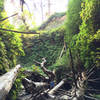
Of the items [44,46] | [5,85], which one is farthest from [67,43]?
[5,85]

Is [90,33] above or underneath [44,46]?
above

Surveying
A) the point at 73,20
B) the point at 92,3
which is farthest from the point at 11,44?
the point at 73,20

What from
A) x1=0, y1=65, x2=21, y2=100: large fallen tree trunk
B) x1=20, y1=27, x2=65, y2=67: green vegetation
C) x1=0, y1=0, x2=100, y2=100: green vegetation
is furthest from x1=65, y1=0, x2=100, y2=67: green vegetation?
x1=20, y1=27, x2=65, y2=67: green vegetation

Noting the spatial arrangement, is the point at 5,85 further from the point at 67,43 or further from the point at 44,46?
the point at 44,46

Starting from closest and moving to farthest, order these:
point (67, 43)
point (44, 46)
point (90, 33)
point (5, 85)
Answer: point (5, 85) < point (90, 33) < point (67, 43) < point (44, 46)

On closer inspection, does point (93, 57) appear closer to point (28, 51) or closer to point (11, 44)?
point (11, 44)

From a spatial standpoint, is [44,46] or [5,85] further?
[44,46]

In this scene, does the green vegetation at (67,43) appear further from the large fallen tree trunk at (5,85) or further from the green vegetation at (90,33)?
the large fallen tree trunk at (5,85)

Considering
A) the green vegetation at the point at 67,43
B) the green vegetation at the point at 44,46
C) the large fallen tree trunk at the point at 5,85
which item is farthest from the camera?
the green vegetation at the point at 44,46

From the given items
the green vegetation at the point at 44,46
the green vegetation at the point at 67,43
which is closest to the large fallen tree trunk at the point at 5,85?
the green vegetation at the point at 67,43

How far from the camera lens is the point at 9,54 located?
3.63 m

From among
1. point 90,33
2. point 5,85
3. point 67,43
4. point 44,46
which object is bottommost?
point 44,46

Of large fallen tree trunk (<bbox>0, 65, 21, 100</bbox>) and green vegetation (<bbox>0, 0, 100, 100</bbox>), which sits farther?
green vegetation (<bbox>0, 0, 100, 100</bbox>)

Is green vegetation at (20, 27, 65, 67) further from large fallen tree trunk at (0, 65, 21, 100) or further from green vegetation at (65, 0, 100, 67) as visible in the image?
large fallen tree trunk at (0, 65, 21, 100)
